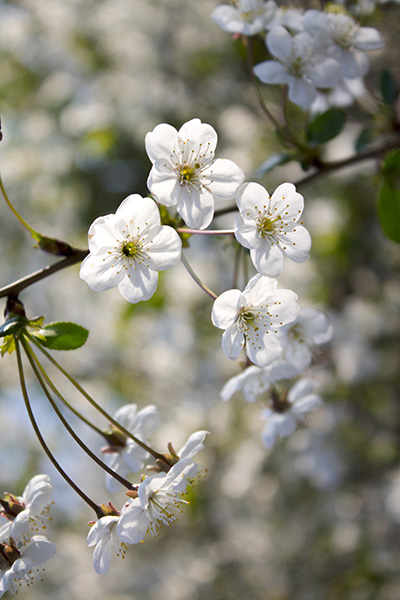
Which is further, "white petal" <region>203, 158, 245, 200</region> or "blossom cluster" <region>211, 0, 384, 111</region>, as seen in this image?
"blossom cluster" <region>211, 0, 384, 111</region>

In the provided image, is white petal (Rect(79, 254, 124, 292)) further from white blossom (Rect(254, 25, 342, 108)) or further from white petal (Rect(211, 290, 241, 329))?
white blossom (Rect(254, 25, 342, 108))

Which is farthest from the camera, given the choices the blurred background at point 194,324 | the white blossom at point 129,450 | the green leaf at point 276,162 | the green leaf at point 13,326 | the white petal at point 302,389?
the blurred background at point 194,324

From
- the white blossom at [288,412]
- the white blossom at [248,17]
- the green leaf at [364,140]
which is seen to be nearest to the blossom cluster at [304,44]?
the white blossom at [248,17]

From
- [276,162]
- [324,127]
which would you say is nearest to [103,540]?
[276,162]

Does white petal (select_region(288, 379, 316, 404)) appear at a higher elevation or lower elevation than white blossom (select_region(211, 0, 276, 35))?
lower

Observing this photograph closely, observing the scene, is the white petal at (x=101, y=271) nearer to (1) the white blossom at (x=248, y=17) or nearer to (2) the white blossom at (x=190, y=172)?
(2) the white blossom at (x=190, y=172)

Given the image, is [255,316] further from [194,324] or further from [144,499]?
[194,324]

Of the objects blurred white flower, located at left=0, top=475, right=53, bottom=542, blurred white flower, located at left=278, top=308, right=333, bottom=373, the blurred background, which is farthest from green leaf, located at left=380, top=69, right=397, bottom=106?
the blurred background
